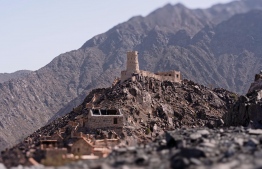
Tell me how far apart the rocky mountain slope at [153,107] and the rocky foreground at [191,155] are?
26572 millimetres

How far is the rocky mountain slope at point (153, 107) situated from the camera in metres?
77.8

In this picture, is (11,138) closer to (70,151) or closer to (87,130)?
(87,130)

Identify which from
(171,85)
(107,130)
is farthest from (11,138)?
Answer: (107,130)

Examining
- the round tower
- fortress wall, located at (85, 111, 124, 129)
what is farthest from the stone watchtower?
fortress wall, located at (85, 111, 124, 129)

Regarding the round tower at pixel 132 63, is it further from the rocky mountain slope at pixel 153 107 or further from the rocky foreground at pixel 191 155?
the rocky foreground at pixel 191 155

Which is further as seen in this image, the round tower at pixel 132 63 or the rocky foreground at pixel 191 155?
the round tower at pixel 132 63

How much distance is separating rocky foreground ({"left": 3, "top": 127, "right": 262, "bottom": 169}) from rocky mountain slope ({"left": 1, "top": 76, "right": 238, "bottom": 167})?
26.6 meters

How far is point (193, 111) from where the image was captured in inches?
3652

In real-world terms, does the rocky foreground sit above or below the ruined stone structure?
above

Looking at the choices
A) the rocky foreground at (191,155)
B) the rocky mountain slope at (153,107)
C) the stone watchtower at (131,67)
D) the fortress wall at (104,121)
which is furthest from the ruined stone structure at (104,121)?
the rocky foreground at (191,155)

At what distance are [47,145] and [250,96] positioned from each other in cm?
2999

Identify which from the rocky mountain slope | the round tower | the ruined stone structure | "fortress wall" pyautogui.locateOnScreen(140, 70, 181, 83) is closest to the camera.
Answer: the ruined stone structure

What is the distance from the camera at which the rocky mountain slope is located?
3061 inches

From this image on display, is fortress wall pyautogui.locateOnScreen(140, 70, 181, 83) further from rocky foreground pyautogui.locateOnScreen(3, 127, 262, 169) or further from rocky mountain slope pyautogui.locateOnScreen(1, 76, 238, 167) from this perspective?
rocky foreground pyautogui.locateOnScreen(3, 127, 262, 169)
